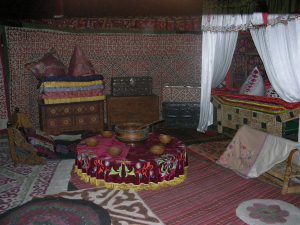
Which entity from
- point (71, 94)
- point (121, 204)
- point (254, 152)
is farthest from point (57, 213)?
point (71, 94)

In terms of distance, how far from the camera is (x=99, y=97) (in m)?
7.41

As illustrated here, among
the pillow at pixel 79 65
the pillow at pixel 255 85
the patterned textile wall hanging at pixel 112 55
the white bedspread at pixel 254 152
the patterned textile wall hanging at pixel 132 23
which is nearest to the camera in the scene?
the white bedspread at pixel 254 152

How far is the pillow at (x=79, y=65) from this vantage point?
24.0 ft

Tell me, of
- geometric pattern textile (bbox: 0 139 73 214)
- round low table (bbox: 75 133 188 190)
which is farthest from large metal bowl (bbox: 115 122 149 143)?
geometric pattern textile (bbox: 0 139 73 214)

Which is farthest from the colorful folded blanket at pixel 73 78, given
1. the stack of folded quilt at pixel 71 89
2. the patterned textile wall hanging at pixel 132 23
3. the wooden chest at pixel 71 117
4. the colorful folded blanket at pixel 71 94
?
the patterned textile wall hanging at pixel 132 23

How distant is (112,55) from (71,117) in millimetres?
2053

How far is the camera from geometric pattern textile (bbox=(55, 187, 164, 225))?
3715 millimetres

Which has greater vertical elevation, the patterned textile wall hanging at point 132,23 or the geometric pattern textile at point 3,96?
the patterned textile wall hanging at point 132,23

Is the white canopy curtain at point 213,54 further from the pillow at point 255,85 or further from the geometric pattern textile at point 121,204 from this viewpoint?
the geometric pattern textile at point 121,204

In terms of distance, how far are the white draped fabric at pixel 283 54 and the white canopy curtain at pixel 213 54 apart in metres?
1.04

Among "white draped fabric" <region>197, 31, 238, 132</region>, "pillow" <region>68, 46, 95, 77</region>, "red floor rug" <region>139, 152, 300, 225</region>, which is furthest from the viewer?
"pillow" <region>68, 46, 95, 77</region>

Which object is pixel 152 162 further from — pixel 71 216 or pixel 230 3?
pixel 230 3

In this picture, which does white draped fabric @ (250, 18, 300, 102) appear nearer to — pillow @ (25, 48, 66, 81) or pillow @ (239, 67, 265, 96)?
pillow @ (239, 67, 265, 96)

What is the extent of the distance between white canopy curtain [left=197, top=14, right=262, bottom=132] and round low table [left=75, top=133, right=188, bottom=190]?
124 inches
